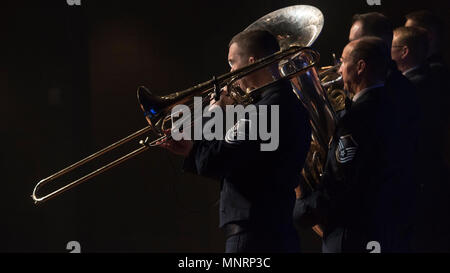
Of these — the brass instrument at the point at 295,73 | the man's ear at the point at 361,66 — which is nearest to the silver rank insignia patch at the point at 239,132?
the brass instrument at the point at 295,73

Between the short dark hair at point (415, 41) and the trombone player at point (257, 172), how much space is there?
1.29 metres

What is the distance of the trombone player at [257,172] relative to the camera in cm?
262

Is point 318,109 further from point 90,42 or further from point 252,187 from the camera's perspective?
point 90,42

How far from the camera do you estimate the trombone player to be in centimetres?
262

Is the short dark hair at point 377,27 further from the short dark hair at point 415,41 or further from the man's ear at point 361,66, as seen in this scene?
the man's ear at point 361,66

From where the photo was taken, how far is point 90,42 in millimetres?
4582

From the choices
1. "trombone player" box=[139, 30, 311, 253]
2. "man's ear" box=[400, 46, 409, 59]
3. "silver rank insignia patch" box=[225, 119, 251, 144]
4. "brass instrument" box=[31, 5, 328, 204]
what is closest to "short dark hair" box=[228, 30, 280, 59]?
"brass instrument" box=[31, 5, 328, 204]

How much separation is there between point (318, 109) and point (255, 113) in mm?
688

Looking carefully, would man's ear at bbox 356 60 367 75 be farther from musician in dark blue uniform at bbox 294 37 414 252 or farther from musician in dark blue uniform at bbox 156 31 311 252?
musician in dark blue uniform at bbox 156 31 311 252

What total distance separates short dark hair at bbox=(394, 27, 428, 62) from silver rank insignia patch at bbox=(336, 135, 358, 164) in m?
0.99

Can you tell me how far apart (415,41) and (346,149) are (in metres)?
1.09

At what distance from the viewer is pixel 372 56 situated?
10.5 ft

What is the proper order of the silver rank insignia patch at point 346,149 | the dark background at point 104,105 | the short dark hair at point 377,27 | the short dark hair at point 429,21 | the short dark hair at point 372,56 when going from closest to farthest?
1. the silver rank insignia patch at point 346,149
2. the short dark hair at point 372,56
3. the short dark hair at point 377,27
4. the short dark hair at point 429,21
5. the dark background at point 104,105
